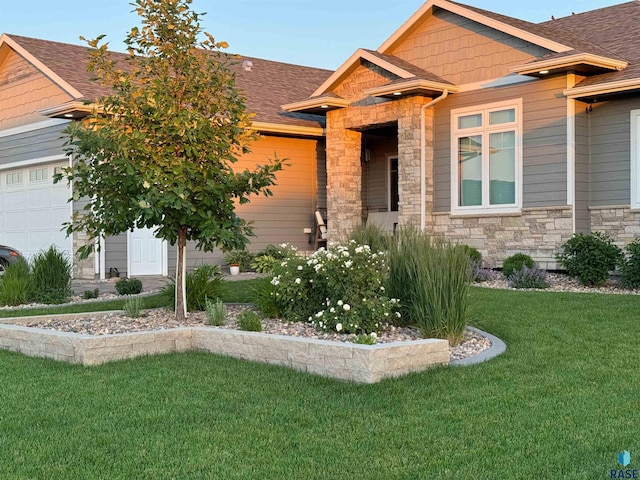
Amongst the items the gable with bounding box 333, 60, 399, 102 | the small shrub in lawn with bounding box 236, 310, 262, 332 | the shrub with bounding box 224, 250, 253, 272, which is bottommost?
the small shrub in lawn with bounding box 236, 310, 262, 332

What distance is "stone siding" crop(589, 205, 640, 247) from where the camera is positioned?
11891mm

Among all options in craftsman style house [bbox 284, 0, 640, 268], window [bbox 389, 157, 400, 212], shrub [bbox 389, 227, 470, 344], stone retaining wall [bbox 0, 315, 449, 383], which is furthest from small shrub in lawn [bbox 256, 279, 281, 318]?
window [bbox 389, 157, 400, 212]

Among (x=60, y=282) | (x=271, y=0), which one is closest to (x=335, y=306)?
(x=60, y=282)

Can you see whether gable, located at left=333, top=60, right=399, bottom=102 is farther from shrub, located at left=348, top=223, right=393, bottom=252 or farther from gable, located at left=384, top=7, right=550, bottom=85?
shrub, located at left=348, top=223, right=393, bottom=252

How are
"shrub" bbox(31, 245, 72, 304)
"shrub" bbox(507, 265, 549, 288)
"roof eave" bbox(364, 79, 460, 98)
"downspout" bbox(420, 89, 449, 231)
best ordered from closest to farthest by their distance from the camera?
"shrub" bbox(31, 245, 72, 304), "shrub" bbox(507, 265, 549, 288), "roof eave" bbox(364, 79, 460, 98), "downspout" bbox(420, 89, 449, 231)

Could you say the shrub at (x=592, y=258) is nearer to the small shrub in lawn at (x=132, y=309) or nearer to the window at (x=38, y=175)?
the small shrub in lawn at (x=132, y=309)

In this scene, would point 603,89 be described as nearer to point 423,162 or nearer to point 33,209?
point 423,162

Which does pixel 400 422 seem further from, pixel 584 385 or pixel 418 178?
pixel 418 178

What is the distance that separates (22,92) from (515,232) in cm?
1158

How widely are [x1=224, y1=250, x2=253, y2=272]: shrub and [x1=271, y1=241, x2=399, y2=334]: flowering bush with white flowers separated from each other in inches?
323

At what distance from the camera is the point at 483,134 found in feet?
44.5

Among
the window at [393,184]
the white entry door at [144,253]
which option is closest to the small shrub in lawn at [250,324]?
the white entry door at [144,253]

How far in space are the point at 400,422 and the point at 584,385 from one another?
5.07ft

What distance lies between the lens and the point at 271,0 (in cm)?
1788
